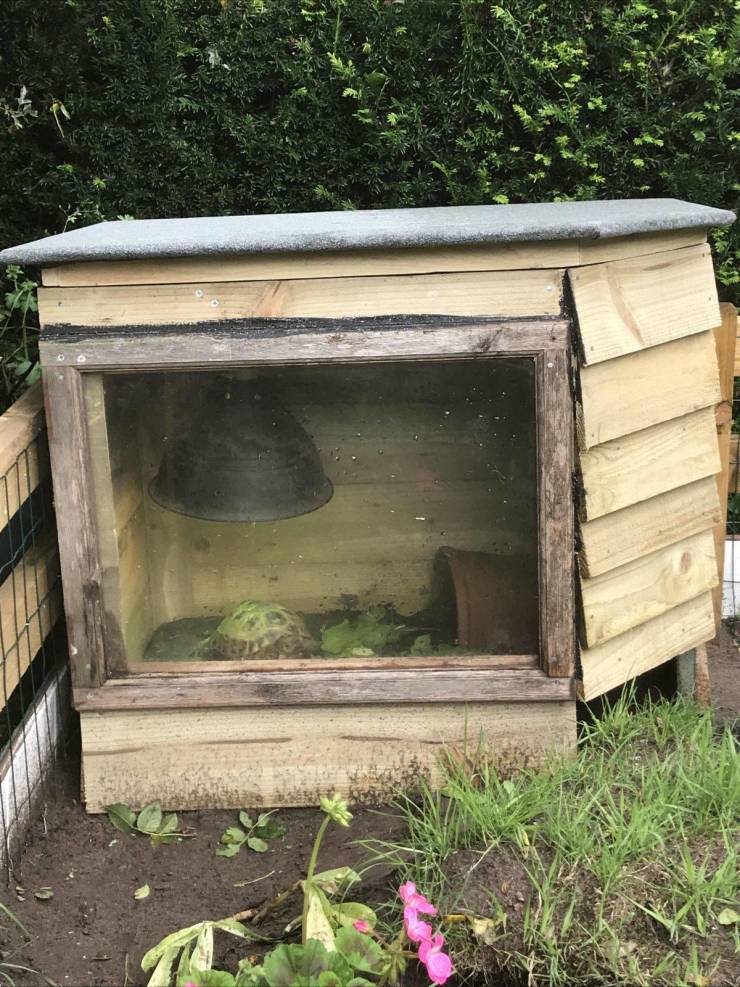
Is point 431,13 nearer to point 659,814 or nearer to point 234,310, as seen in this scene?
point 234,310

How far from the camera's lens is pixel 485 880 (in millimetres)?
2061

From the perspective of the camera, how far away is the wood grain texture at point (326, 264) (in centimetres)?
225

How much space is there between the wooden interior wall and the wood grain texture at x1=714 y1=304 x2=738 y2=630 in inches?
38.8

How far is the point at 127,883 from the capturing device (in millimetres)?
2344

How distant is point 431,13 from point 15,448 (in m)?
2.14

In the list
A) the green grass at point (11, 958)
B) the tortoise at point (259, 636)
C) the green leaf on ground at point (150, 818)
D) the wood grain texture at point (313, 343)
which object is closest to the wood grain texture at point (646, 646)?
the tortoise at point (259, 636)

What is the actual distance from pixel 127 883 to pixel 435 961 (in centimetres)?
88

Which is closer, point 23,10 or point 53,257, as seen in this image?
point 53,257

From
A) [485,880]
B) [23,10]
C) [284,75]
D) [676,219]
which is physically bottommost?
[485,880]

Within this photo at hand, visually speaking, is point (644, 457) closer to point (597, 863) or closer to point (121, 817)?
point (597, 863)

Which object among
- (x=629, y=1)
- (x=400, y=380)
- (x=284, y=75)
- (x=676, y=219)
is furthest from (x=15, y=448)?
(x=629, y=1)

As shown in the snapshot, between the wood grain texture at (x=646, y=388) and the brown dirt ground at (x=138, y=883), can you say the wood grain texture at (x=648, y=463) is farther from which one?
the brown dirt ground at (x=138, y=883)

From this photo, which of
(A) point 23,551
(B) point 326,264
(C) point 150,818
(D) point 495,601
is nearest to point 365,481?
(D) point 495,601

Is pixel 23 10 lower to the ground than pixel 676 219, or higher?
higher
